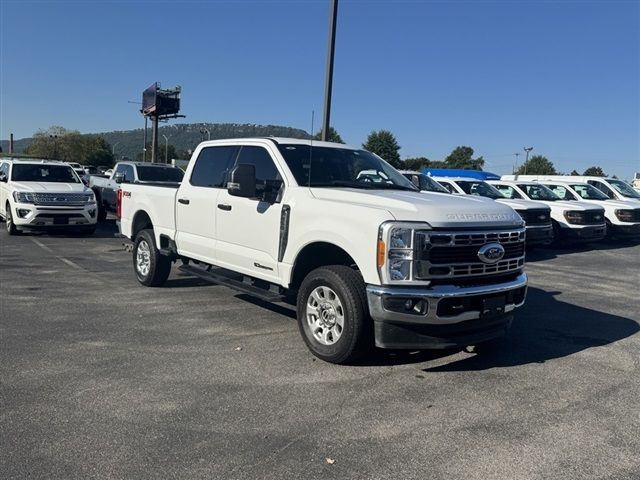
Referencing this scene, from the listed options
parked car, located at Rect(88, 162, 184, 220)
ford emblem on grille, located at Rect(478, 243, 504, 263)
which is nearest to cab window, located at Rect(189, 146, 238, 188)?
ford emblem on grille, located at Rect(478, 243, 504, 263)

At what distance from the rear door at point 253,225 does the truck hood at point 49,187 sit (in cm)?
915

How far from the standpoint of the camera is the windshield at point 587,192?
18250 millimetres

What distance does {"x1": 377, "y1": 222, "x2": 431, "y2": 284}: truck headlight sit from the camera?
4.68 m

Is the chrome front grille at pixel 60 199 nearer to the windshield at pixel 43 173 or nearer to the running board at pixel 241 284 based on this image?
A: the windshield at pixel 43 173

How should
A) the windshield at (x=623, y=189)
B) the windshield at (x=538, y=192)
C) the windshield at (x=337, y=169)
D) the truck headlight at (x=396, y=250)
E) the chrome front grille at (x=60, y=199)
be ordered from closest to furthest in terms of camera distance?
the truck headlight at (x=396, y=250) → the windshield at (x=337, y=169) → the chrome front grille at (x=60, y=199) → the windshield at (x=538, y=192) → the windshield at (x=623, y=189)

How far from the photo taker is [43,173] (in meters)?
→ 15.3

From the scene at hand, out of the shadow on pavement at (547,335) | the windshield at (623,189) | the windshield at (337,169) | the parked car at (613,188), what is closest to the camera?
the shadow on pavement at (547,335)

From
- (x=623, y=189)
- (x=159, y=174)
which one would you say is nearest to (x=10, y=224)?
(x=159, y=174)

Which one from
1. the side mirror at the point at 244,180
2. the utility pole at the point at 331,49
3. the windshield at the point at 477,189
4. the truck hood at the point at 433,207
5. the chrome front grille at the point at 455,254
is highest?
the utility pole at the point at 331,49

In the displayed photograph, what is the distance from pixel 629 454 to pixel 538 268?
8.81 meters

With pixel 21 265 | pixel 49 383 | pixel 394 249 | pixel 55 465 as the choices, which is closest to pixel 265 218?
pixel 394 249

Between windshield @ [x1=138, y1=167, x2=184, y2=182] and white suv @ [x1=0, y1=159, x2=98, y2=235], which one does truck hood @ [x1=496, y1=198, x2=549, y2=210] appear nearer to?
windshield @ [x1=138, y1=167, x2=184, y2=182]

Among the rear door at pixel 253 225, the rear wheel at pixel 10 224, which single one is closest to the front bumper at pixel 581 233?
the rear door at pixel 253 225

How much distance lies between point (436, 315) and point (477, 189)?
1162 cm
